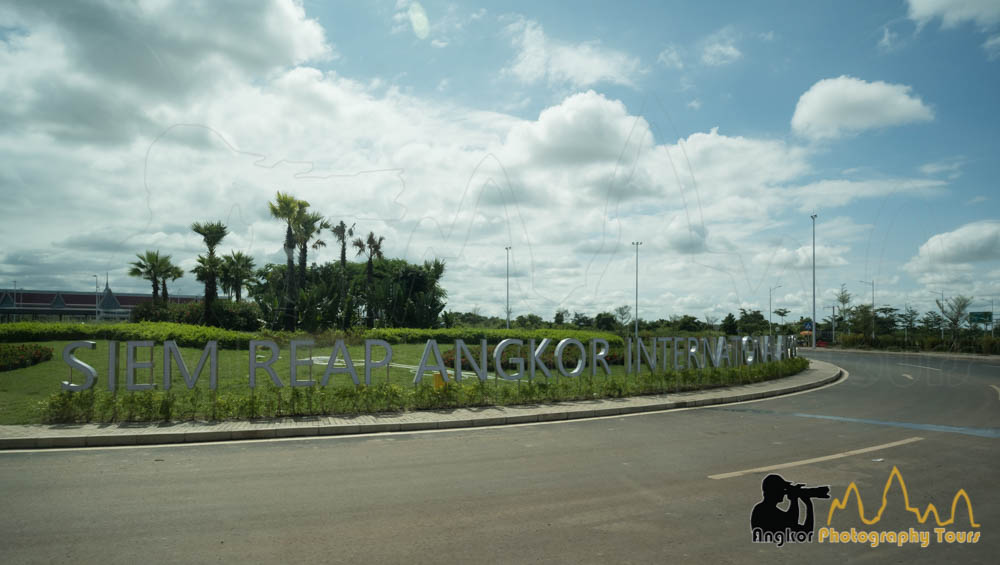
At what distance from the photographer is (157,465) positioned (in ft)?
25.7

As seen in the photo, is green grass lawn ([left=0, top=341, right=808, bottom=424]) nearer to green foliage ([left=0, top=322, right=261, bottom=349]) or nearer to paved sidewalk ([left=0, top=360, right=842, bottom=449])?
paved sidewalk ([left=0, top=360, right=842, bottom=449])

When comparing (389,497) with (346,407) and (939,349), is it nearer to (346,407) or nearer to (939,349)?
(346,407)

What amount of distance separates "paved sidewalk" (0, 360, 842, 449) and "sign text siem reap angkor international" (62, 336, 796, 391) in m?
1.25

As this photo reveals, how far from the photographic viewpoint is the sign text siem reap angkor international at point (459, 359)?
1156 cm

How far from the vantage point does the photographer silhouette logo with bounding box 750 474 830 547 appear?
16.9ft

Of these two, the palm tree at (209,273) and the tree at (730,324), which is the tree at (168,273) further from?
the tree at (730,324)

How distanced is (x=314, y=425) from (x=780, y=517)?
7809 mm

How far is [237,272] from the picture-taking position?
56.1 m

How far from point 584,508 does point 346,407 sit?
24.0 feet

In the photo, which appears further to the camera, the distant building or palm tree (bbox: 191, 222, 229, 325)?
the distant building

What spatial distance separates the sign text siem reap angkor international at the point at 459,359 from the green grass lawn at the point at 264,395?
0.30 m

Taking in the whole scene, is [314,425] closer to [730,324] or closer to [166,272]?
[166,272]

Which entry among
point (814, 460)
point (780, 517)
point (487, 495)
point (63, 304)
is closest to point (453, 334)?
point (814, 460)

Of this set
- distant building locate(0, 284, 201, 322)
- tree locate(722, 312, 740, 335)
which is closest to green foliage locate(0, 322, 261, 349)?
distant building locate(0, 284, 201, 322)
